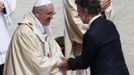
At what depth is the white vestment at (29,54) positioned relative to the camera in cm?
522

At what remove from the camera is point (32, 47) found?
5234 mm

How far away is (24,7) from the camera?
11266mm

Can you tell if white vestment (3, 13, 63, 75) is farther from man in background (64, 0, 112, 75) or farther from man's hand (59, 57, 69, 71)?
man in background (64, 0, 112, 75)

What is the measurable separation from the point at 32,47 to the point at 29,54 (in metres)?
0.09

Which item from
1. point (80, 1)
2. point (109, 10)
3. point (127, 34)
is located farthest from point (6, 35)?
point (127, 34)

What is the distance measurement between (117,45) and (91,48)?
280mm

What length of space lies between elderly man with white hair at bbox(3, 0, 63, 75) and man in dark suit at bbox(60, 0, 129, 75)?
500mm

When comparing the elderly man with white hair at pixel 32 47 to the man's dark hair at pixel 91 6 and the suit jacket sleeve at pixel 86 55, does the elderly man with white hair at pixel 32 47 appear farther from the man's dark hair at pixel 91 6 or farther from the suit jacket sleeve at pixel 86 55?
the man's dark hair at pixel 91 6

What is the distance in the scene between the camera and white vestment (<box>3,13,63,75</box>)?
205 inches

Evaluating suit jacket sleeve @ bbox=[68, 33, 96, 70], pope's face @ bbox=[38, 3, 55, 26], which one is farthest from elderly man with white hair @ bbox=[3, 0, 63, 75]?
suit jacket sleeve @ bbox=[68, 33, 96, 70]

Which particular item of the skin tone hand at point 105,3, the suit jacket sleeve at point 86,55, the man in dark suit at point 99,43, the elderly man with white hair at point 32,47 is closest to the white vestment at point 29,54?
the elderly man with white hair at point 32,47

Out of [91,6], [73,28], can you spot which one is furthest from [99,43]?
[73,28]

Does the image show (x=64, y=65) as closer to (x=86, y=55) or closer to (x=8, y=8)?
(x=86, y=55)

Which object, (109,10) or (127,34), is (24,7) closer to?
(127,34)
